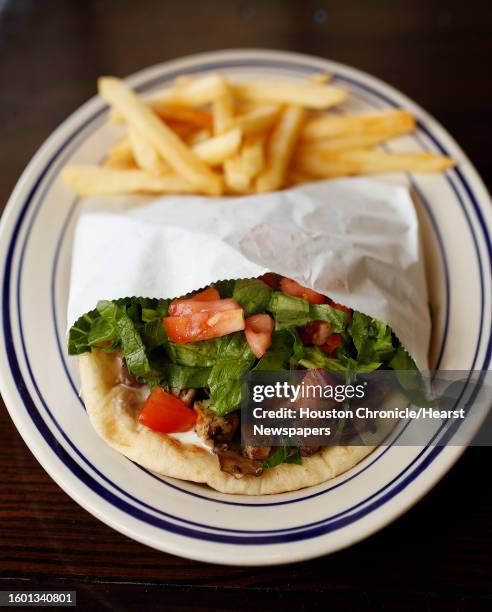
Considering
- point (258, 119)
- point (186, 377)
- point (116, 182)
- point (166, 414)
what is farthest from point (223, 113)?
point (166, 414)

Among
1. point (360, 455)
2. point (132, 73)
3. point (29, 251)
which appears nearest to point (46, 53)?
point (132, 73)

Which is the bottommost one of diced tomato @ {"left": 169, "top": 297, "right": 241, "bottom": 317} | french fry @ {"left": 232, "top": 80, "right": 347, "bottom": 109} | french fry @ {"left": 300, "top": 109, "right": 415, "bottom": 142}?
diced tomato @ {"left": 169, "top": 297, "right": 241, "bottom": 317}

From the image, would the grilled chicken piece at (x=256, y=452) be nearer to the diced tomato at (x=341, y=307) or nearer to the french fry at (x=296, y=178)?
the diced tomato at (x=341, y=307)

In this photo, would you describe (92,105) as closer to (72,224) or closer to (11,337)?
(72,224)

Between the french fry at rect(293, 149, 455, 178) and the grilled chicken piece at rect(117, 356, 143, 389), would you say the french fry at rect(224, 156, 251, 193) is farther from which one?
the grilled chicken piece at rect(117, 356, 143, 389)

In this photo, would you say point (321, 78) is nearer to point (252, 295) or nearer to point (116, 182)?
point (116, 182)

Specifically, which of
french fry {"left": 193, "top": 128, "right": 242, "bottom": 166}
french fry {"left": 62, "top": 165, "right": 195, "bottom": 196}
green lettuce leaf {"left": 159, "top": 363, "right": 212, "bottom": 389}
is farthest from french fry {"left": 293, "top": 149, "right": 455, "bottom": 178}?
green lettuce leaf {"left": 159, "top": 363, "right": 212, "bottom": 389}
